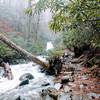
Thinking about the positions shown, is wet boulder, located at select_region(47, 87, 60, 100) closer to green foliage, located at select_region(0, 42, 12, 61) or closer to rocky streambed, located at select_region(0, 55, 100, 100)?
rocky streambed, located at select_region(0, 55, 100, 100)

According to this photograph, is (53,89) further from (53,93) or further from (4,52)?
(4,52)

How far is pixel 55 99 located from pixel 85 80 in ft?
7.39

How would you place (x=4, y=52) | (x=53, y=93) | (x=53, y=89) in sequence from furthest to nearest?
(x=4, y=52), (x=53, y=89), (x=53, y=93)

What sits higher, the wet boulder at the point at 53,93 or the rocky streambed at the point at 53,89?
the wet boulder at the point at 53,93

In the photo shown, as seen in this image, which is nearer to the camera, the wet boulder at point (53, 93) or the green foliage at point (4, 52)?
the wet boulder at point (53, 93)

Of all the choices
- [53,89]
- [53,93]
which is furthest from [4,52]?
[53,93]

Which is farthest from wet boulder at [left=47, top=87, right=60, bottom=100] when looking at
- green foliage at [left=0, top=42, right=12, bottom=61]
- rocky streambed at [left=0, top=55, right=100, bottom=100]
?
green foliage at [left=0, top=42, right=12, bottom=61]

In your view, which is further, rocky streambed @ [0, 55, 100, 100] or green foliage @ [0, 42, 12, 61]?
green foliage @ [0, 42, 12, 61]

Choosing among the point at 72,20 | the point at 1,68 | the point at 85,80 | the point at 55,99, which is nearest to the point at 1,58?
the point at 1,68

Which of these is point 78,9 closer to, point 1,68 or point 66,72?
point 66,72

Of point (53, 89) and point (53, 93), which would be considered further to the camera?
point (53, 89)

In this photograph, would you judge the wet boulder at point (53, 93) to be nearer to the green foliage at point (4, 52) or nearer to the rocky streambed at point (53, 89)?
the rocky streambed at point (53, 89)

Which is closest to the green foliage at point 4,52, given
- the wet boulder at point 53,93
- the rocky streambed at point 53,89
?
the rocky streambed at point 53,89

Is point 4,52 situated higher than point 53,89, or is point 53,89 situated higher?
point 53,89
